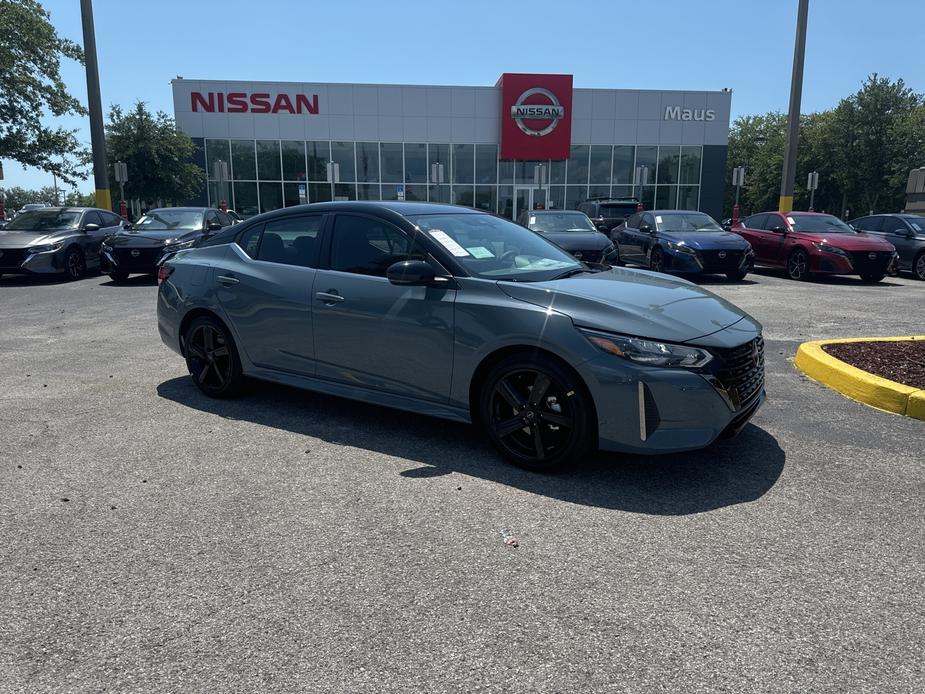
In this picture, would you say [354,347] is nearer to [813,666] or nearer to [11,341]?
[813,666]

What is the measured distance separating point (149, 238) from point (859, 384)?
1273 centimetres

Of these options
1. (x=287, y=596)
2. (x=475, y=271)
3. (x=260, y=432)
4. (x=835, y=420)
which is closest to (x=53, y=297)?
(x=260, y=432)

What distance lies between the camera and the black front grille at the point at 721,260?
1366 centimetres

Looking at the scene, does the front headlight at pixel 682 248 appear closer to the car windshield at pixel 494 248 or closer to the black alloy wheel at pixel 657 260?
the black alloy wheel at pixel 657 260

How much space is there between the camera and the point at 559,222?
14344mm

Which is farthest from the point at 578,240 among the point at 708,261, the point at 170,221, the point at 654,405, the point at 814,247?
the point at 654,405

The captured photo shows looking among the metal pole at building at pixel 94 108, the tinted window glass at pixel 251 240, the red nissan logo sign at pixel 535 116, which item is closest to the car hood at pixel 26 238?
the metal pole at building at pixel 94 108

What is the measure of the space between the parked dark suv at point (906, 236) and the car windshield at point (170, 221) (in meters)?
15.1

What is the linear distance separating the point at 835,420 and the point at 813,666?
315 cm

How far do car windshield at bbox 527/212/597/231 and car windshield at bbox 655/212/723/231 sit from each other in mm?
1630

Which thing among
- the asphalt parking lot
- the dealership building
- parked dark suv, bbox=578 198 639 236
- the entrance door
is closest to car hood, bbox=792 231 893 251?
parked dark suv, bbox=578 198 639 236

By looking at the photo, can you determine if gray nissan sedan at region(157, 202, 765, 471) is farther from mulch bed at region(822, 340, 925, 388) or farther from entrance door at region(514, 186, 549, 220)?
entrance door at region(514, 186, 549, 220)

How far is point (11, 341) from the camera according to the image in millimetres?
8023

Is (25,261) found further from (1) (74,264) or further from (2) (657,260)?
(2) (657,260)
